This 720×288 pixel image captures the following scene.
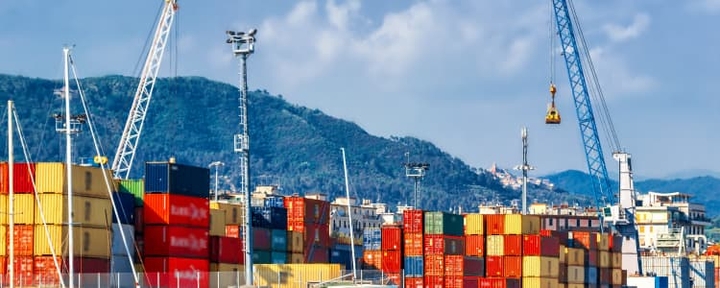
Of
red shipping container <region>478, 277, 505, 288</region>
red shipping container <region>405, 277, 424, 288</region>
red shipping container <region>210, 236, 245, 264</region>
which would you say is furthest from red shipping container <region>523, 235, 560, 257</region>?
red shipping container <region>210, 236, 245, 264</region>

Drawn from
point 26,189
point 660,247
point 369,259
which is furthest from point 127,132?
point 660,247

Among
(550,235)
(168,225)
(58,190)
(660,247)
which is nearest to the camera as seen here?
(58,190)

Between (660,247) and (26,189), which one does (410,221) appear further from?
(660,247)

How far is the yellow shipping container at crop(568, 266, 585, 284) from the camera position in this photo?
123 metres

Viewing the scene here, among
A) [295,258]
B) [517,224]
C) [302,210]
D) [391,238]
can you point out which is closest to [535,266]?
[517,224]

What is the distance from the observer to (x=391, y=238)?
4375 inches

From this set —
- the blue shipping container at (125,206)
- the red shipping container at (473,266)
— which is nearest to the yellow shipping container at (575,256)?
the red shipping container at (473,266)

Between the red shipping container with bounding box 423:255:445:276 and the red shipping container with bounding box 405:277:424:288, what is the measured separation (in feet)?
2.52

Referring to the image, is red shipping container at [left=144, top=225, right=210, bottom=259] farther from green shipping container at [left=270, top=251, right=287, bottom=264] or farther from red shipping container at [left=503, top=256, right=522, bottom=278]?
red shipping container at [left=503, top=256, right=522, bottom=278]

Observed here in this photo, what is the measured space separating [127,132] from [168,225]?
5957 centimetres

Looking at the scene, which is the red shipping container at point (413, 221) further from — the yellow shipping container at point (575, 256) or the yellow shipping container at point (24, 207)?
the yellow shipping container at point (24, 207)

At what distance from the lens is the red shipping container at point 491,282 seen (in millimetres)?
111062

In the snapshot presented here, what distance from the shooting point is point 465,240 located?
11275 cm

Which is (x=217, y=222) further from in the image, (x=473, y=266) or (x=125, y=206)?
(x=473, y=266)
